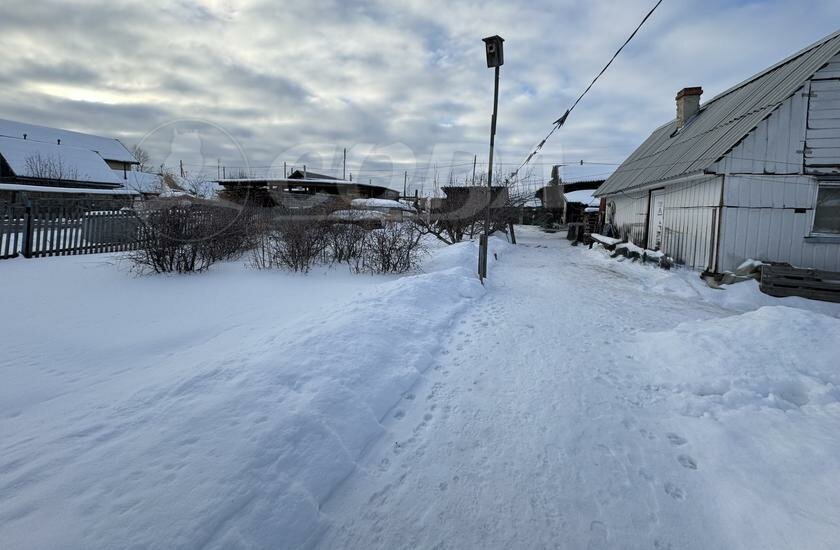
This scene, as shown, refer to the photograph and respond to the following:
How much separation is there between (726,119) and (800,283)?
5730 millimetres

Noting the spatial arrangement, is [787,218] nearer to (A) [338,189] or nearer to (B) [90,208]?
(B) [90,208]

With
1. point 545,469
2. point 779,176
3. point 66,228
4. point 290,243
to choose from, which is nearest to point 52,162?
point 66,228

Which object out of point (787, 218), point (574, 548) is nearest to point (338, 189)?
point (787, 218)

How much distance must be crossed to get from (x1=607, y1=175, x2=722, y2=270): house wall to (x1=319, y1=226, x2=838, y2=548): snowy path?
747 centimetres

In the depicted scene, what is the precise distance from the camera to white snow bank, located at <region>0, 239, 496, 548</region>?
2041 mm

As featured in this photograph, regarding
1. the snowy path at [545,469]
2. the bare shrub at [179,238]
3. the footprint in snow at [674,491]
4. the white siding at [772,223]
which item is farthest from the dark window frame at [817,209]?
the bare shrub at [179,238]

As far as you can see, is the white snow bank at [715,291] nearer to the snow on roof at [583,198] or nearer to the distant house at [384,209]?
the distant house at [384,209]

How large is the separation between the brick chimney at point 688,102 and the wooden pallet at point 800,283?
9640 mm

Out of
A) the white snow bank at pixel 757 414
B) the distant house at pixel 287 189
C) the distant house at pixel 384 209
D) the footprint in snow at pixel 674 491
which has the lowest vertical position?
the footprint in snow at pixel 674 491

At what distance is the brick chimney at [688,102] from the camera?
1581 centimetres

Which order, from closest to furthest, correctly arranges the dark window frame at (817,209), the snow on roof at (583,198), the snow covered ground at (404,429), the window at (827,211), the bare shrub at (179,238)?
the snow covered ground at (404,429)
the bare shrub at (179,238)
the dark window frame at (817,209)
the window at (827,211)
the snow on roof at (583,198)

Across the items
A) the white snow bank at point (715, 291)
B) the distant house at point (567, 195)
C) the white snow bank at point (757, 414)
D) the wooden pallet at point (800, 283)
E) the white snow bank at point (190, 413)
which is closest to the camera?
the white snow bank at point (190, 413)

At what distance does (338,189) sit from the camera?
90.2 ft

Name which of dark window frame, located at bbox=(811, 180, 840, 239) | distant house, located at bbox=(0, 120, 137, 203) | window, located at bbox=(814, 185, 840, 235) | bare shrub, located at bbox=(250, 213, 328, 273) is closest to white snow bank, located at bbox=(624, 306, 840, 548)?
dark window frame, located at bbox=(811, 180, 840, 239)
